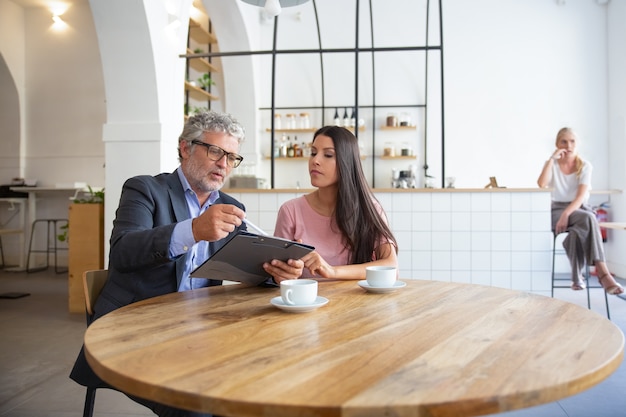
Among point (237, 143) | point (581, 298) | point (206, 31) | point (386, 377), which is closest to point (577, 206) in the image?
point (581, 298)

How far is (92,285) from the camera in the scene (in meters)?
1.52

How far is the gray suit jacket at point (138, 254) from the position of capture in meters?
1.33

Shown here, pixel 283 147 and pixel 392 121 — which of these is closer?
pixel 392 121

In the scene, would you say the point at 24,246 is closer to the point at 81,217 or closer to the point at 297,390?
the point at 81,217

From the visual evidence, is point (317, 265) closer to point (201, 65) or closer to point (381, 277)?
point (381, 277)

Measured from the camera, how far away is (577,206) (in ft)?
12.7

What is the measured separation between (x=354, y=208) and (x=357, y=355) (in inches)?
44.0

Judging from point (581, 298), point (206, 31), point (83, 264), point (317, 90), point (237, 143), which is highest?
point (206, 31)

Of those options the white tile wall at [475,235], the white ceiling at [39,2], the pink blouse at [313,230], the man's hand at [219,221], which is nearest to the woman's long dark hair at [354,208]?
the pink blouse at [313,230]

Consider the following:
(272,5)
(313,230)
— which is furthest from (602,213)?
(313,230)

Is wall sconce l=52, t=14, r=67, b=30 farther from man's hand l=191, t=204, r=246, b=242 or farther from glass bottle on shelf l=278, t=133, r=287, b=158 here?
man's hand l=191, t=204, r=246, b=242

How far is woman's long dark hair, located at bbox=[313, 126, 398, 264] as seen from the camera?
1824 millimetres

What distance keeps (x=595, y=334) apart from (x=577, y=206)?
3375 millimetres

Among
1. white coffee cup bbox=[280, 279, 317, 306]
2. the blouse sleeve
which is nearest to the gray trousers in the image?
the blouse sleeve
